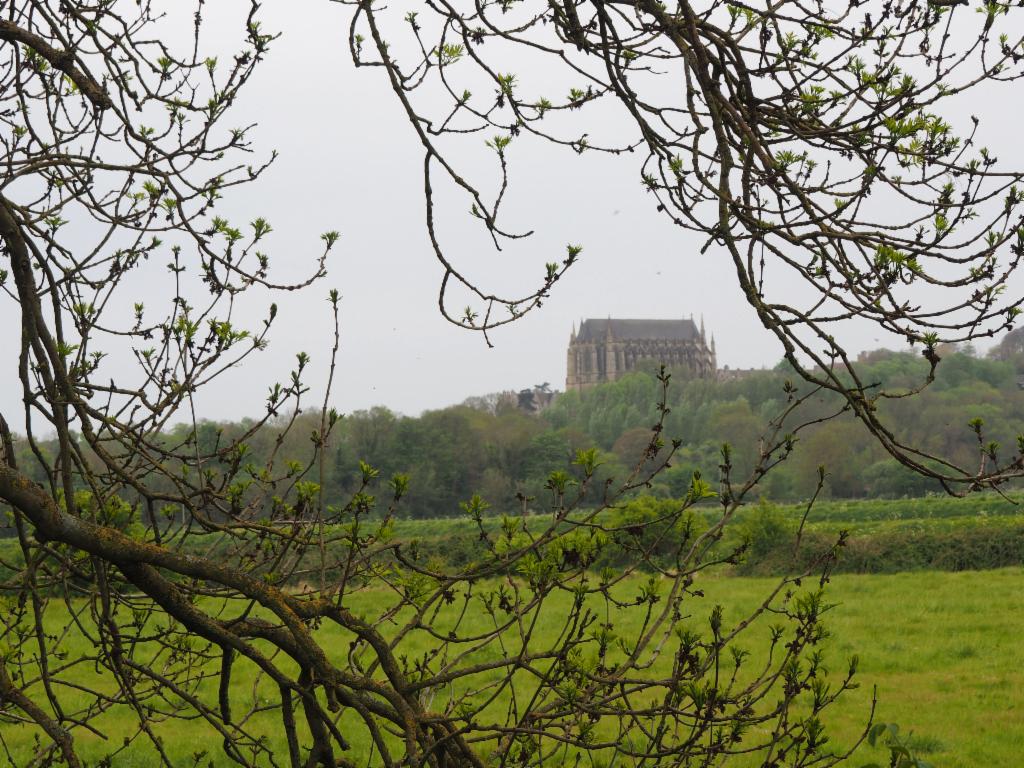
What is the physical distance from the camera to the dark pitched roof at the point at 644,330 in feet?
385

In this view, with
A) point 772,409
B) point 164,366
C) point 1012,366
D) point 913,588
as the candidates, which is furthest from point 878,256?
point 1012,366

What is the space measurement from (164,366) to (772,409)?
7209cm

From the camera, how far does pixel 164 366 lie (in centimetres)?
347

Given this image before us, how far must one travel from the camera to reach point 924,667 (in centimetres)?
1290

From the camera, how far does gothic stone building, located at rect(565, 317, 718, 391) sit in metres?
115

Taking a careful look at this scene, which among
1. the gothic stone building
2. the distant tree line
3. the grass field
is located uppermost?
the gothic stone building

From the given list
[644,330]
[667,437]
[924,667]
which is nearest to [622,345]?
[644,330]

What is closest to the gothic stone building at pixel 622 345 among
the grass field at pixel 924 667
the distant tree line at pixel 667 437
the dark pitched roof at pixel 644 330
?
the dark pitched roof at pixel 644 330

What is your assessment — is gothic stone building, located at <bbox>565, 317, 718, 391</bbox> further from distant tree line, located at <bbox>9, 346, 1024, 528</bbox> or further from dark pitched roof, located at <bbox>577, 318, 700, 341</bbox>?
distant tree line, located at <bbox>9, 346, 1024, 528</bbox>

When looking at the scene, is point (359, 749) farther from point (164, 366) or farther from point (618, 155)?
point (618, 155)

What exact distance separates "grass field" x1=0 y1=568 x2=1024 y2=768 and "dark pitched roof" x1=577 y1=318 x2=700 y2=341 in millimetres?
97907

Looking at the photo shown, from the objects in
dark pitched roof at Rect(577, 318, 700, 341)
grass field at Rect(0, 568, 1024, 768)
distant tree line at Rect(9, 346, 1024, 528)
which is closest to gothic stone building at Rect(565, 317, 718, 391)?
dark pitched roof at Rect(577, 318, 700, 341)

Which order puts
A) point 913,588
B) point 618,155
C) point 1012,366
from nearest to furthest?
point 618,155 < point 913,588 < point 1012,366

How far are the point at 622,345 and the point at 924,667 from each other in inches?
4100
